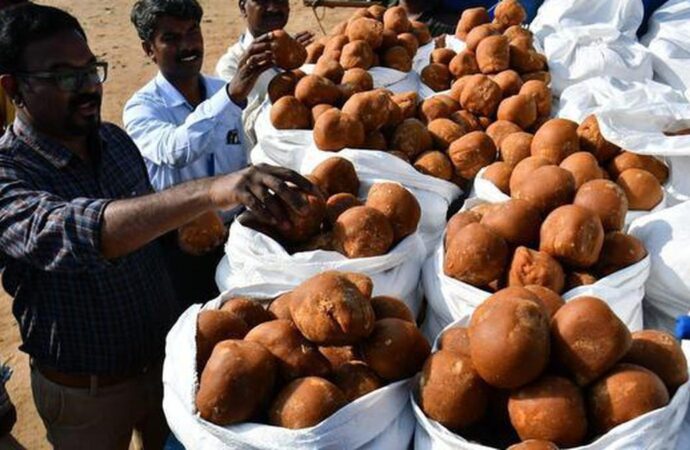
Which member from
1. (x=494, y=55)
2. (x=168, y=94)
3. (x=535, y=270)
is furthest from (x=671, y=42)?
(x=168, y=94)

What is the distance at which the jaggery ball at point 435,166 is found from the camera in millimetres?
2773

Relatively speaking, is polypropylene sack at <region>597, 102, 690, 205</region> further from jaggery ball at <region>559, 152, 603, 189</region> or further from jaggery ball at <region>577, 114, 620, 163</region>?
jaggery ball at <region>559, 152, 603, 189</region>

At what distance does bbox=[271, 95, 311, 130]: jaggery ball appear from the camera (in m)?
2.97

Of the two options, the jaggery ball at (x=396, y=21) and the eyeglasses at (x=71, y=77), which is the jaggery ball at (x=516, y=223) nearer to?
the eyeglasses at (x=71, y=77)

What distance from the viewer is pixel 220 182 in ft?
5.88

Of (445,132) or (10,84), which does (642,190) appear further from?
(10,84)

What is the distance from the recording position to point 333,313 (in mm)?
1623

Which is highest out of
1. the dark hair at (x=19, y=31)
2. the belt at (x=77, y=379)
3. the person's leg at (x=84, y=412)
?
the dark hair at (x=19, y=31)

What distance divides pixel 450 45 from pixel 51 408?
2630 millimetres

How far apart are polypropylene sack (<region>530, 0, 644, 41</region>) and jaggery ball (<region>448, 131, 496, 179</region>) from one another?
5.02 ft

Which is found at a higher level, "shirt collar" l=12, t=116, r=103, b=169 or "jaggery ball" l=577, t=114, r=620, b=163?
"shirt collar" l=12, t=116, r=103, b=169

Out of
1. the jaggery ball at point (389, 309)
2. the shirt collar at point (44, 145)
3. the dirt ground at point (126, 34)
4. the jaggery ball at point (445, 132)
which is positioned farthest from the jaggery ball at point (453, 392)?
the dirt ground at point (126, 34)

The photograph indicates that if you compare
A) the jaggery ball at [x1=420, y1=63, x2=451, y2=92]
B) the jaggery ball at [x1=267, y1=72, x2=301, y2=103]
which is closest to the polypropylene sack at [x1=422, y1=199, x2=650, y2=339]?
the jaggery ball at [x1=267, y1=72, x2=301, y2=103]

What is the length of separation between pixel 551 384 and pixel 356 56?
86.5 inches
